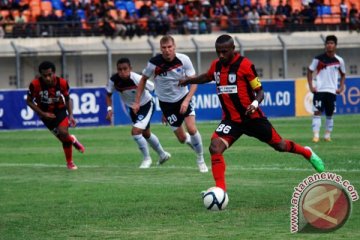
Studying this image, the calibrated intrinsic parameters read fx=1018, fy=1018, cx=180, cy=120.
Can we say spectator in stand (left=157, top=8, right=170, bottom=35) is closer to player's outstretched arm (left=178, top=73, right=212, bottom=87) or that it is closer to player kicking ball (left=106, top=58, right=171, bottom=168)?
player kicking ball (left=106, top=58, right=171, bottom=168)

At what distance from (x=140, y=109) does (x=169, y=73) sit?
1784 millimetres

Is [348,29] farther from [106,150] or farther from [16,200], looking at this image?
[16,200]

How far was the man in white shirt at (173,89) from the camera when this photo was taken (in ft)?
59.4

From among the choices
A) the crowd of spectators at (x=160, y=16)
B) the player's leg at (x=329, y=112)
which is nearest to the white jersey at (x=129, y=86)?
the player's leg at (x=329, y=112)

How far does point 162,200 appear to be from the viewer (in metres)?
13.8

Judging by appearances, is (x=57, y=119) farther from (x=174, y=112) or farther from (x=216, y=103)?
(x=216, y=103)

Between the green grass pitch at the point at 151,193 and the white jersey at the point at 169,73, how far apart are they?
1394 millimetres

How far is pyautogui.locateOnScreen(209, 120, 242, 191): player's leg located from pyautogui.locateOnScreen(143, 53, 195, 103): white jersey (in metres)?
4.68

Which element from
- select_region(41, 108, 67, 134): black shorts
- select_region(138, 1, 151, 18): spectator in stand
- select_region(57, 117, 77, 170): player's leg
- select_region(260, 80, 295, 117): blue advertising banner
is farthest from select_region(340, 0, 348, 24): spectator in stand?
select_region(57, 117, 77, 170): player's leg

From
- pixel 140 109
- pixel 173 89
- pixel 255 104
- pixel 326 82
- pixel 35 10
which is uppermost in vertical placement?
pixel 255 104

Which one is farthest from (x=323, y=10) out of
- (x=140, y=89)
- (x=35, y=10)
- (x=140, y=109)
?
(x=140, y=89)

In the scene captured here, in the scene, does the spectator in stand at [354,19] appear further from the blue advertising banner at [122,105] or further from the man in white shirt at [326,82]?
the man in white shirt at [326,82]

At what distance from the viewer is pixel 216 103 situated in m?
39.1

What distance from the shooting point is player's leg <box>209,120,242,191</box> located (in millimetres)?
12703
